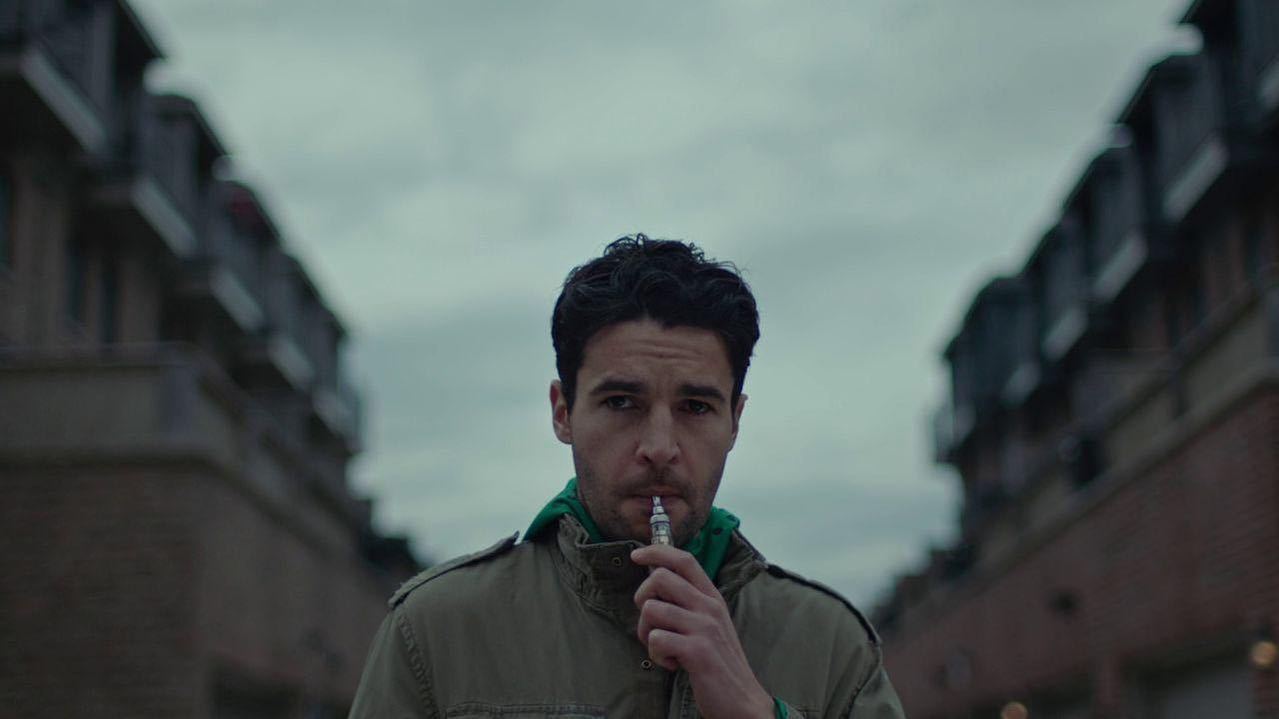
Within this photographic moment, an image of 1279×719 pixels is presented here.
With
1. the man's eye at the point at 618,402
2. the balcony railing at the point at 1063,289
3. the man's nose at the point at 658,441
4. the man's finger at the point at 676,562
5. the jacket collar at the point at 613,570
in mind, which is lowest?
the man's finger at the point at 676,562

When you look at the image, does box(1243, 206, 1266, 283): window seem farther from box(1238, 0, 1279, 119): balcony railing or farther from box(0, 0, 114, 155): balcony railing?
box(0, 0, 114, 155): balcony railing

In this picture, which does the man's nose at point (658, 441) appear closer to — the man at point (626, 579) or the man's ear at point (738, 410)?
the man at point (626, 579)

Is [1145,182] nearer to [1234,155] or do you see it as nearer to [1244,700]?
[1234,155]

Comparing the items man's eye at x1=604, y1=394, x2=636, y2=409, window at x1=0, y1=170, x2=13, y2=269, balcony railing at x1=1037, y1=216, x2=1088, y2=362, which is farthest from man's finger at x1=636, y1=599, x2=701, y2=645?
balcony railing at x1=1037, y1=216, x2=1088, y2=362

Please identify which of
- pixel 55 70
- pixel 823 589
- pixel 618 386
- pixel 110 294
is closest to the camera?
pixel 618 386

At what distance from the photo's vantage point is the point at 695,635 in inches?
86.8

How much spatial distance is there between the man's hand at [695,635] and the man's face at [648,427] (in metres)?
0.19

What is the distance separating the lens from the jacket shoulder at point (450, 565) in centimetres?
247

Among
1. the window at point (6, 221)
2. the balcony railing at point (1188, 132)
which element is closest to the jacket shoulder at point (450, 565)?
the window at point (6, 221)

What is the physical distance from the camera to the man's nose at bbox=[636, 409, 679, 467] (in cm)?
238

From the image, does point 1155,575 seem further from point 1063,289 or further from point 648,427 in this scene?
point 1063,289

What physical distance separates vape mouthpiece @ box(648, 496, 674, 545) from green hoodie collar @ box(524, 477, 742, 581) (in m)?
0.09

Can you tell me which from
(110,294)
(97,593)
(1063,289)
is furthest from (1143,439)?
(1063,289)

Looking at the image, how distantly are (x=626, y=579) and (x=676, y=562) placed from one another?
20 cm
